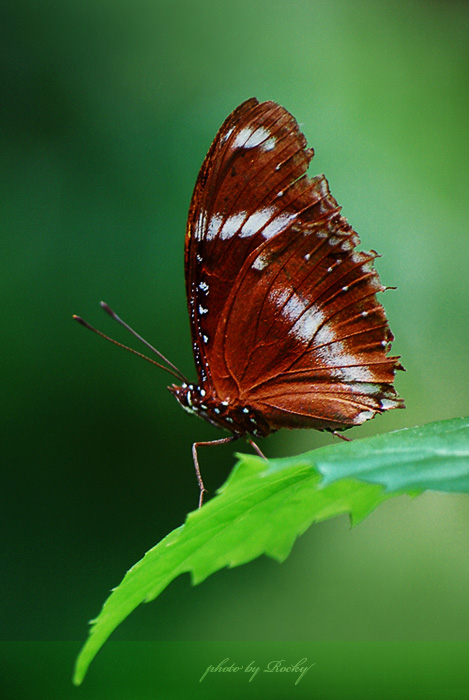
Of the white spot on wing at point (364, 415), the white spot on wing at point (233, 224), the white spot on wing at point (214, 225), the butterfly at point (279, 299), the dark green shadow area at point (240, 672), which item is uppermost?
the white spot on wing at point (214, 225)

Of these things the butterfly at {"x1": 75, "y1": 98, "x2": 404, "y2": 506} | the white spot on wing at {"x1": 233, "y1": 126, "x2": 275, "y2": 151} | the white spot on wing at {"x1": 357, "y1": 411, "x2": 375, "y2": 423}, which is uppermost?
the white spot on wing at {"x1": 233, "y1": 126, "x2": 275, "y2": 151}

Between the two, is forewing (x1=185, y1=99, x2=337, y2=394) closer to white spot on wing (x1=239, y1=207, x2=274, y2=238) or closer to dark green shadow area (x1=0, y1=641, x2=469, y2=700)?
white spot on wing (x1=239, y1=207, x2=274, y2=238)

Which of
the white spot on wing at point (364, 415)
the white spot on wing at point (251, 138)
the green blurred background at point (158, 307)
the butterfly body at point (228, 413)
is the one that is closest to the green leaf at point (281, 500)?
the white spot on wing at point (364, 415)

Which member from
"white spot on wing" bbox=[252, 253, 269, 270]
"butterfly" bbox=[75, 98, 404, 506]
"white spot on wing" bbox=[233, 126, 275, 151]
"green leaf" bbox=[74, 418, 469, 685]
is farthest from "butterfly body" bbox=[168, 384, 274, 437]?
"green leaf" bbox=[74, 418, 469, 685]

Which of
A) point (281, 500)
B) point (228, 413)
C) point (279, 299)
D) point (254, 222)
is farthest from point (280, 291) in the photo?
point (281, 500)

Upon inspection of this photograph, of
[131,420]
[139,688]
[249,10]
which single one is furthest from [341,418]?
[249,10]

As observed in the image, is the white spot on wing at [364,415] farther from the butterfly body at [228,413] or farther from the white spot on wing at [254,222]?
the white spot on wing at [254,222]

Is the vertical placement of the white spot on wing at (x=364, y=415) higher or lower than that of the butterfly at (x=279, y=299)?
lower
